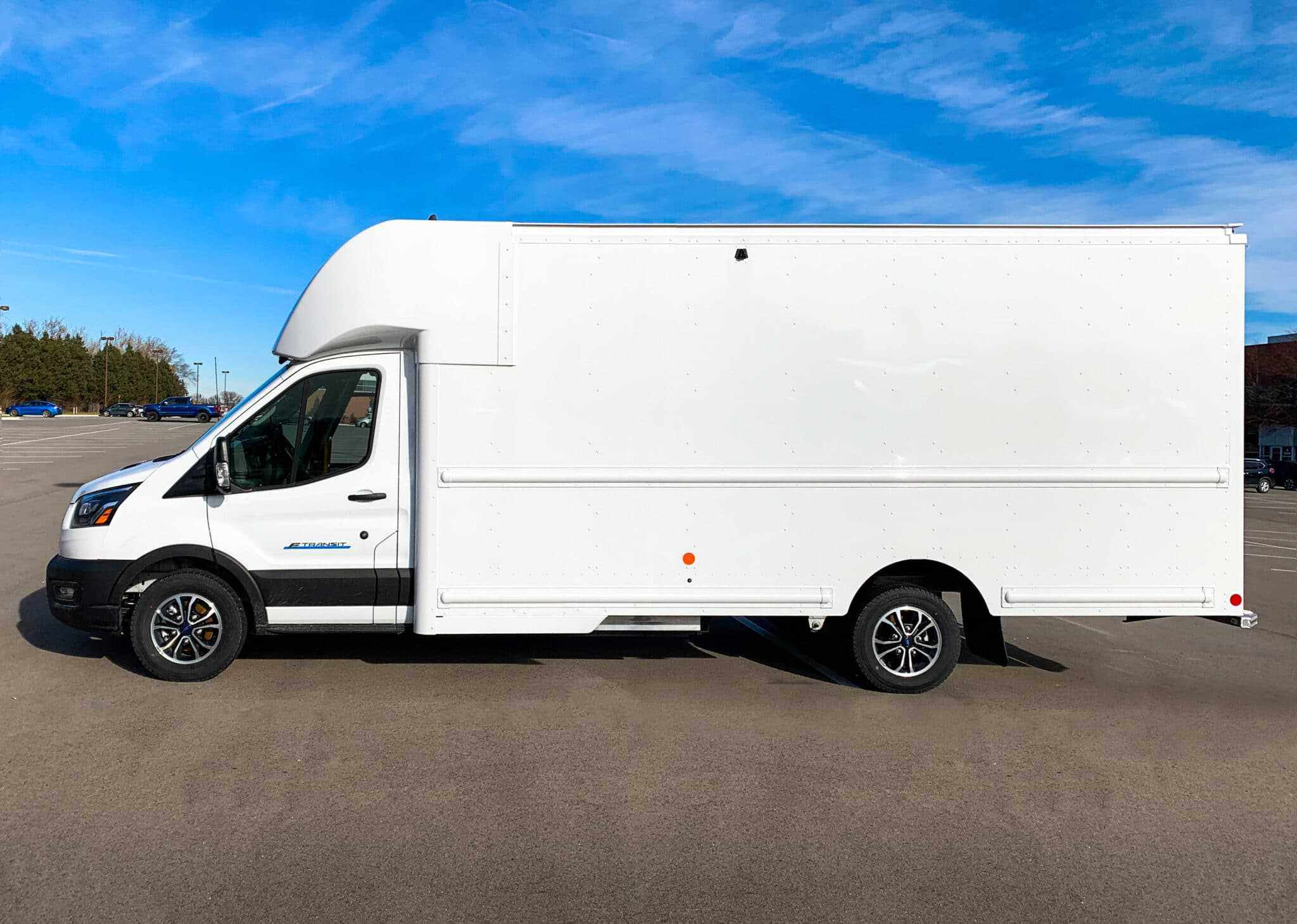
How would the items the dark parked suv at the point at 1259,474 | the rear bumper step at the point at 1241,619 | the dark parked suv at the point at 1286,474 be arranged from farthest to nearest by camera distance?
the dark parked suv at the point at 1286,474 < the dark parked suv at the point at 1259,474 < the rear bumper step at the point at 1241,619

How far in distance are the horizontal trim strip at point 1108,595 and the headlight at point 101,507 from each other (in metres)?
5.82

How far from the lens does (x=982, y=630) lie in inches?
243

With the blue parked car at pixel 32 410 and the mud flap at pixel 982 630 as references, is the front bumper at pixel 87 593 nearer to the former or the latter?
the mud flap at pixel 982 630

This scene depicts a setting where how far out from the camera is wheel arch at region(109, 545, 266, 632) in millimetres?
5805

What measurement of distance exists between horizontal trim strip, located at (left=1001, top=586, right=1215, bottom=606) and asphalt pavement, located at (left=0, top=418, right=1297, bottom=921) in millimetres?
697

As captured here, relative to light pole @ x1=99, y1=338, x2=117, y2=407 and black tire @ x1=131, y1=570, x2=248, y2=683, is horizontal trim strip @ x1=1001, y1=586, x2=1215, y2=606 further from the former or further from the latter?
light pole @ x1=99, y1=338, x2=117, y2=407

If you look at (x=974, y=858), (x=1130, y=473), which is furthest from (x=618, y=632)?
(x=1130, y=473)

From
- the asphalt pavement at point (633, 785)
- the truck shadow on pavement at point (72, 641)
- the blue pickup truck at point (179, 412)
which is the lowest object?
the asphalt pavement at point (633, 785)

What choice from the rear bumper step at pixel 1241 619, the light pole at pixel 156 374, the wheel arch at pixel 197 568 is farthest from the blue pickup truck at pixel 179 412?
the rear bumper step at pixel 1241 619

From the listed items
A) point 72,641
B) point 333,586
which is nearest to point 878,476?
point 333,586

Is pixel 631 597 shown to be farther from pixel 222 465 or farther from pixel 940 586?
pixel 222 465

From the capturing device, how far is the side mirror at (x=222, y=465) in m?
5.69

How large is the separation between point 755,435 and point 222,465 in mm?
3421

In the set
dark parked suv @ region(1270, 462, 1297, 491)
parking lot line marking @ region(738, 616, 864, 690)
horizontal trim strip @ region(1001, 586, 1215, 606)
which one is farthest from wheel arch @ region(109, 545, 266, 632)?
dark parked suv @ region(1270, 462, 1297, 491)
